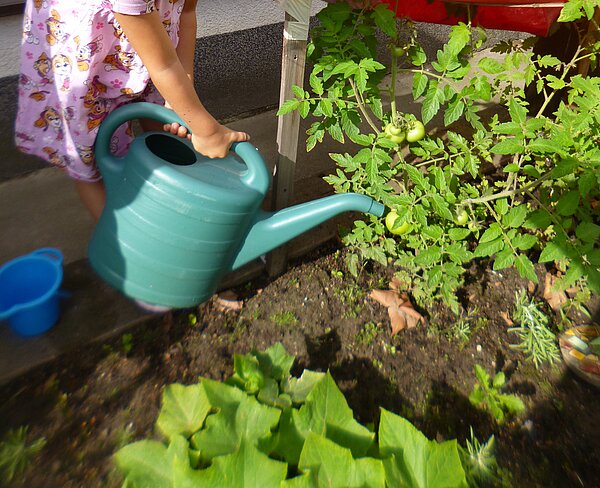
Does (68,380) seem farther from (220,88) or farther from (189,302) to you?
(220,88)

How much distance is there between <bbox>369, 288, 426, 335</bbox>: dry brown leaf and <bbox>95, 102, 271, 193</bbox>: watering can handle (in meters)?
0.77

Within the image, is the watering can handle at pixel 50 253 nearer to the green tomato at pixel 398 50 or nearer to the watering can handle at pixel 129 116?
the watering can handle at pixel 129 116

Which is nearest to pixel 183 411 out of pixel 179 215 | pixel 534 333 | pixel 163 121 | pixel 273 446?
pixel 273 446

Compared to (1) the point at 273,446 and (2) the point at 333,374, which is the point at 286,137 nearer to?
(2) the point at 333,374

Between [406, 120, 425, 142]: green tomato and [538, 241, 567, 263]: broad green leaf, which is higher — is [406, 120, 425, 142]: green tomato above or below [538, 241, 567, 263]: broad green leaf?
above

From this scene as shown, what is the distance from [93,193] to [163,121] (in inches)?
22.0

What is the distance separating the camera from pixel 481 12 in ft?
5.07

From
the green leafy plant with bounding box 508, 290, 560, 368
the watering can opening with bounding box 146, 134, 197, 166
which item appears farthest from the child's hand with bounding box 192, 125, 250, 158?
the green leafy plant with bounding box 508, 290, 560, 368

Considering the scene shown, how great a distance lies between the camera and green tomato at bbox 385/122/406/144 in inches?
59.0

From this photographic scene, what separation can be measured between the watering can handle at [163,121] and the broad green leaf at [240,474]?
0.70 meters

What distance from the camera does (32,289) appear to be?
5.41 ft

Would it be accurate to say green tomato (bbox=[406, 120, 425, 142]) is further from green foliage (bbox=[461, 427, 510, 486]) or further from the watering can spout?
green foliage (bbox=[461, 427, 510, 486])

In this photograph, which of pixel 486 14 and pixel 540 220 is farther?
pixel 486 14

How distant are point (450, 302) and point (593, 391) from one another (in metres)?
0.61
